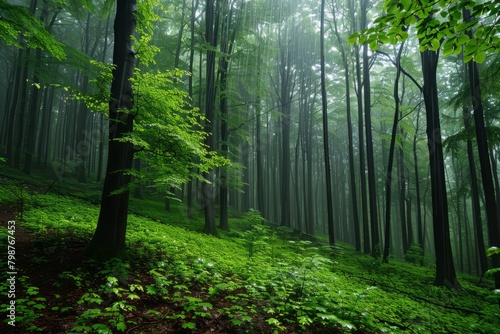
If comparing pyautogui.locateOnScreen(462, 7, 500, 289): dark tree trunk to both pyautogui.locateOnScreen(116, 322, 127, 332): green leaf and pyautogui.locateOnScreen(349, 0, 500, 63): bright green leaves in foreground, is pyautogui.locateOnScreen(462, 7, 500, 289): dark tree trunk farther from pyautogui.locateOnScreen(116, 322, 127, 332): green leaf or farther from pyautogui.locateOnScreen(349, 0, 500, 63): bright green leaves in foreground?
pyautogui.locateOnScreen(116, 322, 127, 332): green leaf

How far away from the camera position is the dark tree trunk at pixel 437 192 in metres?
8.09

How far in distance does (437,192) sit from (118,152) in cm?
945

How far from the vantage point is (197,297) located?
4.14 m

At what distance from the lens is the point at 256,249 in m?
8.92

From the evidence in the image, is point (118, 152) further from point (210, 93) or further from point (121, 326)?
point (210, 93)

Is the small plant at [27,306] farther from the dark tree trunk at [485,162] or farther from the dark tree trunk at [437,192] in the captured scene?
the dark tree trunk at [485,162]

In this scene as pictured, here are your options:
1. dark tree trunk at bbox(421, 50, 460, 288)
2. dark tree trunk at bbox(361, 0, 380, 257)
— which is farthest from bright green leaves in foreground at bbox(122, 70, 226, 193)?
dark tree trunk at bbox(361, 0, 380, 257)

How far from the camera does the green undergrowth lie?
3.28 meters

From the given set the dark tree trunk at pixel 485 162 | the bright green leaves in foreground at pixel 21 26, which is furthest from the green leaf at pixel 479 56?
the dark tree trunk at pixel 485 162

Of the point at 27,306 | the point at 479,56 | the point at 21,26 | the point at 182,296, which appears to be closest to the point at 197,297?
the point at 182,296

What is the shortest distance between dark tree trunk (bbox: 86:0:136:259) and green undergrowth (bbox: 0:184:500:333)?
0.46 metres

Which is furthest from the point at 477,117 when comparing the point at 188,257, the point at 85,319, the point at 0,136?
the point at 0,136

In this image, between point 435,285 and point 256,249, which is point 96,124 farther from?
point 435,285

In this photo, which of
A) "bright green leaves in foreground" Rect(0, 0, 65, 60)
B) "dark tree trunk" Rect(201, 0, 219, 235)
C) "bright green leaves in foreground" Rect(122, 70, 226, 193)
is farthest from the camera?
"dark tree trunk" Rect(201, 0, 219, 235)
